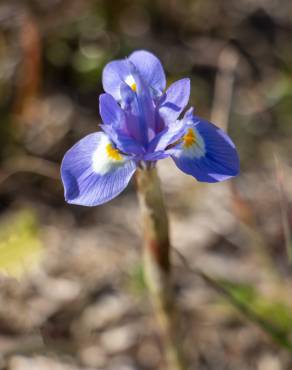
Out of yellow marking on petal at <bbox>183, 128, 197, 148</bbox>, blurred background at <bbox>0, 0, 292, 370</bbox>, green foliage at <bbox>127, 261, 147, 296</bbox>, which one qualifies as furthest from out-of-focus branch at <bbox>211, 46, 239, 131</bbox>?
yellow marking on petal at <bbox>183, 128, 197, 148</bbox>

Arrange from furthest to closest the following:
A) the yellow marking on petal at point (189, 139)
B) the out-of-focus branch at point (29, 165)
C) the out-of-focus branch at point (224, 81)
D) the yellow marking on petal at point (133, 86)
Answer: the out-of-focus branch at point (224, 81)
the out-of-focus branch at point (29, 165)
the yellow marking on petal at point (133, 86)
the yellow marking on petal at point (189, 139)

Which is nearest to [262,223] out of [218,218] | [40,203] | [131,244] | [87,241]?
[218,218]

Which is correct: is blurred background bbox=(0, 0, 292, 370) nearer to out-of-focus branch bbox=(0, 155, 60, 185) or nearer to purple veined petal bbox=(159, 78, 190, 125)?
out-of-focus branch bbox=(0, 155, 60, 185)

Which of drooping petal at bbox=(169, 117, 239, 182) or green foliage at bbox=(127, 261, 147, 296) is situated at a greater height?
drooping petal at bbox=(169, 117, 239, 182)

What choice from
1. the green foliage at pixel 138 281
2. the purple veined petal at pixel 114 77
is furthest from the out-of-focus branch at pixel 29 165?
the purple veined petal at pixel 114 77

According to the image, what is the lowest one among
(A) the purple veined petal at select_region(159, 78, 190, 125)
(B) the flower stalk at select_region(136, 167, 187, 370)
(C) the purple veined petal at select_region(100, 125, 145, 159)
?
(B) the flower stalk at select_region(136, 167, 187, 370)

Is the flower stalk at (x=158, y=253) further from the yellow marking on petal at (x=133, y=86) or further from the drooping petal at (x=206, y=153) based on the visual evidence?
the yellow marking on petal at (x=133, y=86)

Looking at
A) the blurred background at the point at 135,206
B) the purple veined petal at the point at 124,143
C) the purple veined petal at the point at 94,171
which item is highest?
the purple veined petal at the point at 124,143
